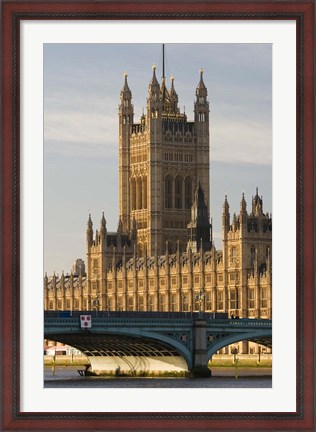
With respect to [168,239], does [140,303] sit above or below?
below

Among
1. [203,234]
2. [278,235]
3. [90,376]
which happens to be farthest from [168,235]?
[278,235]

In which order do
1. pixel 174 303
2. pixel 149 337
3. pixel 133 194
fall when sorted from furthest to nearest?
1. pixel 133 194
2. pixel 174 303
3. pixel 149 337

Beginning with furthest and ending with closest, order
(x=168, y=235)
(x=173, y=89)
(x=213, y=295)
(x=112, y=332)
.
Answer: (x=173, y=89) → (x=168, y=235) → (x=213, y=295) → (x=112, y=332)

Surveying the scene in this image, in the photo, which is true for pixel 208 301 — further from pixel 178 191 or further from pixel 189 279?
pixel 178 191

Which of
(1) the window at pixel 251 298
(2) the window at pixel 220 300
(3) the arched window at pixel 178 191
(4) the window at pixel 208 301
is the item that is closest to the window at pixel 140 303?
(4) the window at pixel 208 301

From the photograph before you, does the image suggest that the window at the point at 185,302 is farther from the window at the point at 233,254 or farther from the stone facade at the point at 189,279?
the window at the point at 233,254

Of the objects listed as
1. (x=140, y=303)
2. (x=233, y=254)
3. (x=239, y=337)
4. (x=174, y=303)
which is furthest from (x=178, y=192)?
(x=239, y=337)
